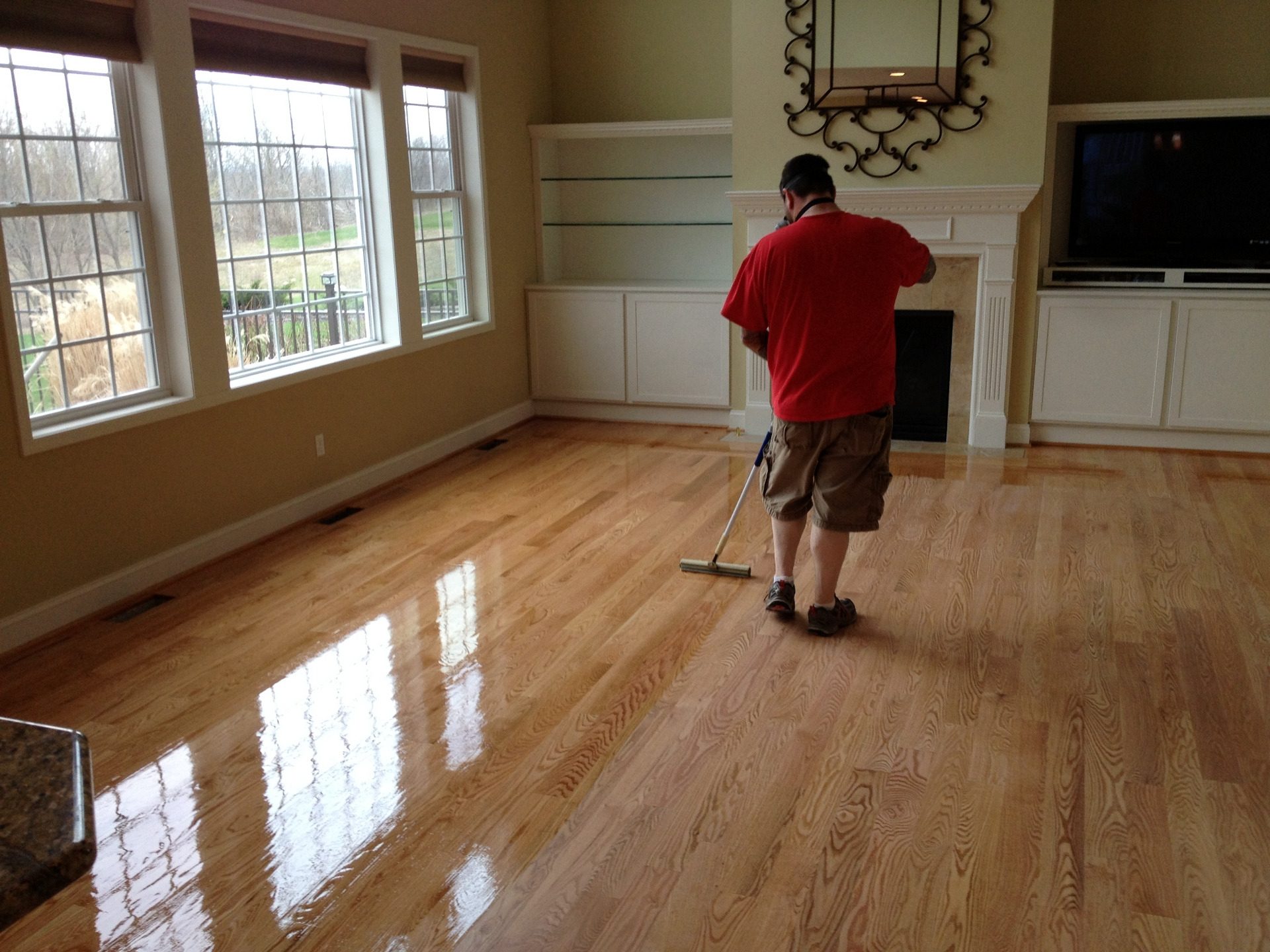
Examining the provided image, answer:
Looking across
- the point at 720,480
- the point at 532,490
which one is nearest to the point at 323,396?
the point at 532,490

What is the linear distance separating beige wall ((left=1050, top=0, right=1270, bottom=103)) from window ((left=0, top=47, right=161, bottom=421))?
477cm

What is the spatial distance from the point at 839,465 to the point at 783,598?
0.56 m

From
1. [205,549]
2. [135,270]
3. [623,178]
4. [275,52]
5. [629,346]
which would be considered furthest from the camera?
[623,178]

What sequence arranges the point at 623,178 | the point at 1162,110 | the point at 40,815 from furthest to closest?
the point at 623,178, the point at 1162,110, the point at 40,815

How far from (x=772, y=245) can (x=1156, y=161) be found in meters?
3.48

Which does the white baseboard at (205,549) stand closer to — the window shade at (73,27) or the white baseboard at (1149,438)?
the window shade at (73,27)

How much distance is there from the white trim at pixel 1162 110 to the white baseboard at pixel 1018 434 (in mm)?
1598

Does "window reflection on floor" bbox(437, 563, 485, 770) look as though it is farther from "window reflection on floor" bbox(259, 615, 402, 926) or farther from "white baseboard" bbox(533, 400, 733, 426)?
"white baseboard" bbox(533, 400, 733, 426)

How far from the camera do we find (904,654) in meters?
3.45

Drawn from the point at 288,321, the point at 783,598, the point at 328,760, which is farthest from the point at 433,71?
the point at 328,760

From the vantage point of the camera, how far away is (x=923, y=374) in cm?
612

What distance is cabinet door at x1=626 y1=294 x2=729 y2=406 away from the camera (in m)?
6.51

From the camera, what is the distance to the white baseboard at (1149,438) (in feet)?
19.0

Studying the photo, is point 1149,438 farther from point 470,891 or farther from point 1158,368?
point 470,891
